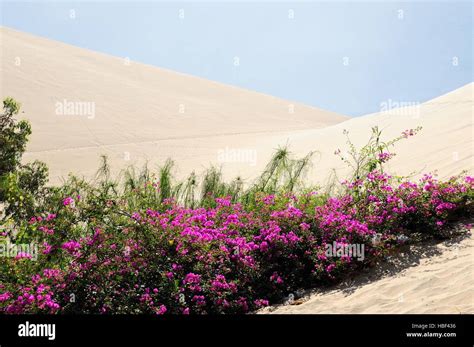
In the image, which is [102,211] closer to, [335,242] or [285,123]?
[335,242]

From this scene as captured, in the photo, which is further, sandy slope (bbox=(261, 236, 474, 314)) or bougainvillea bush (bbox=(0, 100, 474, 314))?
bougainvillea bush (bbox=(0, 100, 474, 314))

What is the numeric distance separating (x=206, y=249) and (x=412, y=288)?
219cm

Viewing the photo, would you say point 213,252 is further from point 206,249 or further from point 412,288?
point 412,288

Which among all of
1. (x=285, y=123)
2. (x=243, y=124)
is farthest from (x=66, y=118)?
(x=285, y=123)

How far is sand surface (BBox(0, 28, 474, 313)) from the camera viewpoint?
5.08m

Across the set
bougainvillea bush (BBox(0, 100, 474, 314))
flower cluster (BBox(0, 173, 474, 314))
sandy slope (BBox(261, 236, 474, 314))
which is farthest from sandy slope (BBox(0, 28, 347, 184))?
sandy slope (BBox(261, 236, 474, 314))

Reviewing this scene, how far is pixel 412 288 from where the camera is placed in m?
4.94

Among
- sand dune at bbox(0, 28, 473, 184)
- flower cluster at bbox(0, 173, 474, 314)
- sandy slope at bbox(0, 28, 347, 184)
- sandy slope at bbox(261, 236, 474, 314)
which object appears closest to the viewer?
sandy slope at bbox(261, 236, 474, 314)

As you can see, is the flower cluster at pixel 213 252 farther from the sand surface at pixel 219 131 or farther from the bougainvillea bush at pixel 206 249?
the sand surface at pixel 219 131

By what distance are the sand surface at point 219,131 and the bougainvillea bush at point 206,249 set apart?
434mm

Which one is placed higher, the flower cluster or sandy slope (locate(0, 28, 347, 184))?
sandy slope (locate(0, 28, 347, 184))

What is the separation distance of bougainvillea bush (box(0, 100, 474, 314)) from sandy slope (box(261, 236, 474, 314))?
0.25 metres

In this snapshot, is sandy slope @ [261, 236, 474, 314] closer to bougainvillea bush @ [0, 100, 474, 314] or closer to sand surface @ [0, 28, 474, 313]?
sand surface @ [0, 28, 474, 313]

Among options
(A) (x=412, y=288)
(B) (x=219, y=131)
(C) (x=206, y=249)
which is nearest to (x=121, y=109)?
(B) (x=219, y=131)
